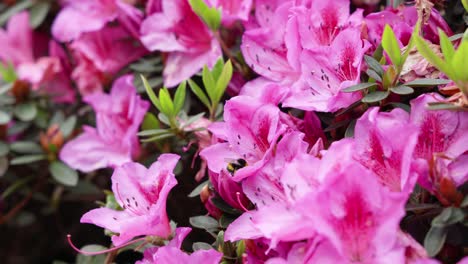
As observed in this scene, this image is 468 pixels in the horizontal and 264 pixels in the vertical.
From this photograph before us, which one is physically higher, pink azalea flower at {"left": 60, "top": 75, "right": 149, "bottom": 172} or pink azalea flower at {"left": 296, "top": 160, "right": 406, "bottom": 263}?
pink azalea flower at {"left": 296, "top": 160, "right": 406, "bottom": 263}

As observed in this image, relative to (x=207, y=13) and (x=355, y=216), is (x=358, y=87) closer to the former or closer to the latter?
(x=355, y=216)

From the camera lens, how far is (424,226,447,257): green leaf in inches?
40.5

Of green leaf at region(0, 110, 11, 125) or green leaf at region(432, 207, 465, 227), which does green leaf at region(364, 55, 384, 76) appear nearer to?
green leaf at region(432, 207, 465, 227)

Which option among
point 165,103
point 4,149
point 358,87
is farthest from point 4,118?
point 358,87

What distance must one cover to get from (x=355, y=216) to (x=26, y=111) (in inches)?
46.6

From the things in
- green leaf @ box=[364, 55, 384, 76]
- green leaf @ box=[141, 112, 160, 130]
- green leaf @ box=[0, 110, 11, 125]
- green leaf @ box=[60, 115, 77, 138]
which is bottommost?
green leaf @ box=[60, 115, 77, 138]

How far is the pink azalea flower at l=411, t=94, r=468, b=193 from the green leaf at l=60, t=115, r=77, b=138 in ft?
3.37

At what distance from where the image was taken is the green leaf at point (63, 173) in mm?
1776

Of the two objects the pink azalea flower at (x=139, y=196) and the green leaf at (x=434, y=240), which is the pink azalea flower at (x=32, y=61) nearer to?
the pink azalea flower at (x=139, y=196)

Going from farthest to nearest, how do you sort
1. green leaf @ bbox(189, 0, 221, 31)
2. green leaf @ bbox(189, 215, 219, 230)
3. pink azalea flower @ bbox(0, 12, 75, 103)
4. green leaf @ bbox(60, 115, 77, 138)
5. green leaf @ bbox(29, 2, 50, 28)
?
green leaf @ bbox(29, 2, 50, 28), pink azalea flower @ bbox(0, 12, 75, 103), green leaf @ bbox(60, 115, 77, 138), green leaf @ bbox(189, 0, 221, 31), green leaf @ bbox(189, 215, 219, 230)

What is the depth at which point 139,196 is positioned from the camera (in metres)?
1.30

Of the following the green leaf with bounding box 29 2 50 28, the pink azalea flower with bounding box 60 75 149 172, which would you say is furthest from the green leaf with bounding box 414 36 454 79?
the green leaf with bounding box 29 2 50 28

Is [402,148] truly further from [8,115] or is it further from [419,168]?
[8,115]

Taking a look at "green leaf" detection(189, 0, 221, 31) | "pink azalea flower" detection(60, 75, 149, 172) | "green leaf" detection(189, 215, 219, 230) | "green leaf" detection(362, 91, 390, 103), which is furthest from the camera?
"pink azalea flower" detection(60, 75, 149, 172)
